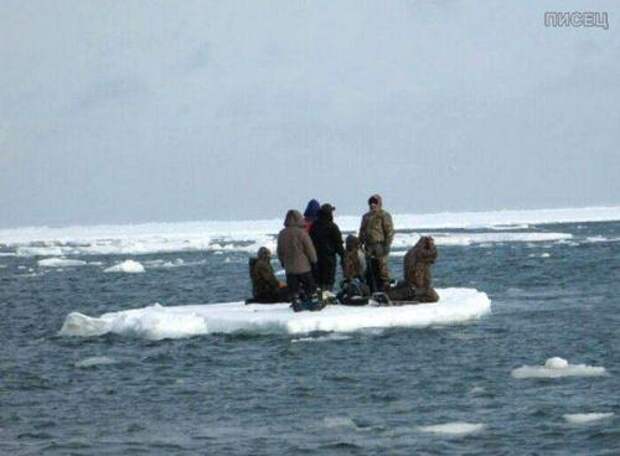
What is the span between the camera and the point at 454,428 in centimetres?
1199

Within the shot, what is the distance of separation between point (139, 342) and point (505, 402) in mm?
7990

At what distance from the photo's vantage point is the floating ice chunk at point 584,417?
39.8 feet

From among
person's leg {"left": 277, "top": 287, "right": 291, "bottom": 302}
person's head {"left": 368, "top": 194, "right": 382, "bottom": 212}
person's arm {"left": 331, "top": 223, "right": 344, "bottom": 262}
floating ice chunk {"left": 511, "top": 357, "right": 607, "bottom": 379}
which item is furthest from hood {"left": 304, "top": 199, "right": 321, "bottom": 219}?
floating ice chunk {"left": 511, "top": 357, "right": 607, "bottom": 379}

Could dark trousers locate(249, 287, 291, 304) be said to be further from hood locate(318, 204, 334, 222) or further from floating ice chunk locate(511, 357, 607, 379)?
floating ice chunk locate(511, 357, 607, 379)

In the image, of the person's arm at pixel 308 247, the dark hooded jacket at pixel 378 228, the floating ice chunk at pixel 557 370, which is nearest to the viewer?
the floating ice chunk at pixel 557 370

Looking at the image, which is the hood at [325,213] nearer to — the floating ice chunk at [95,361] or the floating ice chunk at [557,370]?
the floating ice chunk at [95,361]

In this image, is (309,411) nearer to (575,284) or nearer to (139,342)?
(139,342)

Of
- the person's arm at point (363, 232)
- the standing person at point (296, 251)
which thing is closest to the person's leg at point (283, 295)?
the standing person at point (296, 251)

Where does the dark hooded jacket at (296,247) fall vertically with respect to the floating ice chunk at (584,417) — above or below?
above

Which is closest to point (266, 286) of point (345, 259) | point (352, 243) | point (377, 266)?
point (345, 259)

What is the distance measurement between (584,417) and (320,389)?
3.43 meters

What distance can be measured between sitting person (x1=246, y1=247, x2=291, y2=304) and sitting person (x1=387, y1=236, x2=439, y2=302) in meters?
1.81

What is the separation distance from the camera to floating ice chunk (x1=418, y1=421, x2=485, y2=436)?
466 inches

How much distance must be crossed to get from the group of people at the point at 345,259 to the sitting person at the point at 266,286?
2cm
